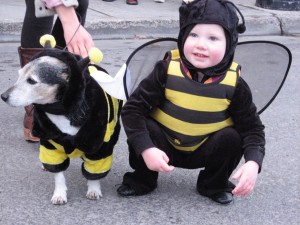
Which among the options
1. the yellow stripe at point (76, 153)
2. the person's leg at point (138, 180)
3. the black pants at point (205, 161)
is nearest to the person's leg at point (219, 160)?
the black pants at point (205, 161)

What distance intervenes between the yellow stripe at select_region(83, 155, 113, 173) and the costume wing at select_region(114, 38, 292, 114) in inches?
13.5

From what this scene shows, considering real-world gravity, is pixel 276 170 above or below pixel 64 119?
below

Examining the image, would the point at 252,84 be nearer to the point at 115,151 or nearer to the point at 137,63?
the point at 137,63

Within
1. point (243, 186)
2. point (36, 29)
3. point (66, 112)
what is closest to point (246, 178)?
point (243, 186)

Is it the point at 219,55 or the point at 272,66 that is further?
the point at 272,66

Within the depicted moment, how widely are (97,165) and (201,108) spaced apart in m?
0.53

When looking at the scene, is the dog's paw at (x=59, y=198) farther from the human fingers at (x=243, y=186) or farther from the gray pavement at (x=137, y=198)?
the human fingers at (x=243, y=186)

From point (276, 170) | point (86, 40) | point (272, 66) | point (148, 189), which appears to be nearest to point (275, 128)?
point (276, 170)

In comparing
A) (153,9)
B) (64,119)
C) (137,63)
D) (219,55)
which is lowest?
(153,9)

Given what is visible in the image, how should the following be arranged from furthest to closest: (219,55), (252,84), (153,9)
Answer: (153,9) → (252,84) → (219,55)

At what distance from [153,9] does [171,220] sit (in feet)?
16.4

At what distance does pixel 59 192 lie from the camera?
2570 millimetres

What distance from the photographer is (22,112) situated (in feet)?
12.5

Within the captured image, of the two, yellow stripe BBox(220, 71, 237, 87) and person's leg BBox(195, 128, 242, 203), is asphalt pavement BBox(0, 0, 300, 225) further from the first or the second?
yellow stripe BBox(220, 71, 237, 87)
